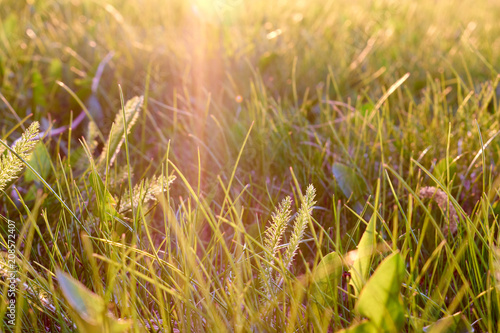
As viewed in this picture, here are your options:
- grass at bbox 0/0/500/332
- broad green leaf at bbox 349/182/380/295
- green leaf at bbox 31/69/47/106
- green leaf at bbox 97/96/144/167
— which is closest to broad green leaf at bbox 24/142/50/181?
grass at bbox 0/0/500/332

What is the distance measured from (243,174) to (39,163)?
49cm

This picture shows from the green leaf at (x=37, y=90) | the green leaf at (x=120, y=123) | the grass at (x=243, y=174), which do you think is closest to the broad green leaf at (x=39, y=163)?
the grass at (x=243, y=174)

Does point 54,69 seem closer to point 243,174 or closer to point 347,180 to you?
point 243,174

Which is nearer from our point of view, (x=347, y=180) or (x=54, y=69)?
(x=347, y=180)

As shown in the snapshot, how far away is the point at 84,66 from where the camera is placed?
1660 millimetres

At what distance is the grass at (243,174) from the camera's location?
1.97 ft

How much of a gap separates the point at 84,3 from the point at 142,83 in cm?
109

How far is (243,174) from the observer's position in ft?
3.70

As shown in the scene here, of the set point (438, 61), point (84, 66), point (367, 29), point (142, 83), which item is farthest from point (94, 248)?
point (367, 29)

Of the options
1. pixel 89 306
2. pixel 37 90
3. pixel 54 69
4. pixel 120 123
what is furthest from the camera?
pixel 54 69

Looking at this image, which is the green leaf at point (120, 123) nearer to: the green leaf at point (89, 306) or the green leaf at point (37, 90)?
the green leaf at point (89, 306)

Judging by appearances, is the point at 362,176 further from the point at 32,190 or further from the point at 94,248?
the point at 32,190

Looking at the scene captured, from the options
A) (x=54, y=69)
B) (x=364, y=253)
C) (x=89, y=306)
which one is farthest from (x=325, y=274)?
(x=54, y=69)

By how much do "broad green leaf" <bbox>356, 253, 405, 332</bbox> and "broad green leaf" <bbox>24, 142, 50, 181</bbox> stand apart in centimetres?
76
